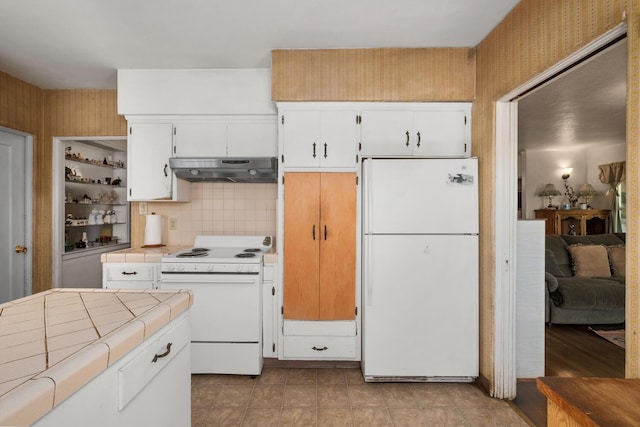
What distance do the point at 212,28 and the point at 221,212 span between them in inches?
65.0

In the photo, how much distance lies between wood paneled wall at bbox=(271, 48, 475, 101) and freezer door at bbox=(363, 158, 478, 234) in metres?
0.62

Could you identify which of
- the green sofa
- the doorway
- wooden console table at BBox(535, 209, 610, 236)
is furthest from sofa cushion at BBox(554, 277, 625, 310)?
wooden console table at BBox(535, 209, 610, 236)

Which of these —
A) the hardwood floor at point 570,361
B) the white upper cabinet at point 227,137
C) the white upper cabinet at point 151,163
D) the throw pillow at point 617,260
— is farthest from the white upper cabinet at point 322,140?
the throw pillow at point 617,260

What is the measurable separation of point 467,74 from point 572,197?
5.50m

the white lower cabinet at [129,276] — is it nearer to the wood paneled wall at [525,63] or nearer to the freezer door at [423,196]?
the freezer door at [423,196]

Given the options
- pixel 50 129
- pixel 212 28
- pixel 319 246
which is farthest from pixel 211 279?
pixel 50 129

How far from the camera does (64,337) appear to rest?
2.94ft

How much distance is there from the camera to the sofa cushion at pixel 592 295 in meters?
3.38

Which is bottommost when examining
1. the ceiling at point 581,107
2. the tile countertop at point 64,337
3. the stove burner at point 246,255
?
the tile countertop at point 64,337

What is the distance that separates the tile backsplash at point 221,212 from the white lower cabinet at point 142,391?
1918 millimetres

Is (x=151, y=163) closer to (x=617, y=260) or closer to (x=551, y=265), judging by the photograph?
(x=551, y=265)

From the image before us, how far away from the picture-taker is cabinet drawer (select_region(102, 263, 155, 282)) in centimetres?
268

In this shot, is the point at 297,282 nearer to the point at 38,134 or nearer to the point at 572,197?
the point at 38,134

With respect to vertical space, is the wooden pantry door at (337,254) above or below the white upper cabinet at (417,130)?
below
